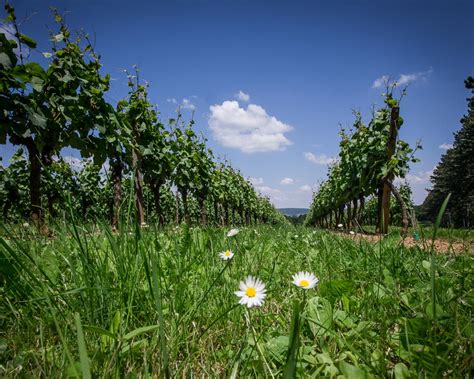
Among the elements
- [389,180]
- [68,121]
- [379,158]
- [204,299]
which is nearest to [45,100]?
[68,121]

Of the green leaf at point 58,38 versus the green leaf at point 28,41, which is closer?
the green leaf at point 28,41

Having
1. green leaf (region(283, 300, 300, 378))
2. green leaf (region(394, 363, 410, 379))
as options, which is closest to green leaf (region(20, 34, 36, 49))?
green leaf (region(283, 300, 300, 378))

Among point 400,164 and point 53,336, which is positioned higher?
point 400,164

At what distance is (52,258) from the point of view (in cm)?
165

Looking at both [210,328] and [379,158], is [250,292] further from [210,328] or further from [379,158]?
[379,158]

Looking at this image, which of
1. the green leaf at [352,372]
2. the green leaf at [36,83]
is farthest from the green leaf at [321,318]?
the green leaf at [36,83]

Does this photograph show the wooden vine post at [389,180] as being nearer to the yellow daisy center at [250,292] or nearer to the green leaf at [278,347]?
the green leaf at [278,347]

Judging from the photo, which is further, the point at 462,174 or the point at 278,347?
the point at 462,174

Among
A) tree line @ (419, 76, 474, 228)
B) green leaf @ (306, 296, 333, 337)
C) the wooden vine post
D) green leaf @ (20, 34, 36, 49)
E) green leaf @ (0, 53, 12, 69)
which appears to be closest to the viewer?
green leaf @ (306, 296, 333, 337)

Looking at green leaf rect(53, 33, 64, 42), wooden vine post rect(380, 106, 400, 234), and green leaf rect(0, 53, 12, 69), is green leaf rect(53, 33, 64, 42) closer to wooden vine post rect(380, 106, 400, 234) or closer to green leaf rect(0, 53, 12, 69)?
green leaf rect(0, 53, 12, 69)

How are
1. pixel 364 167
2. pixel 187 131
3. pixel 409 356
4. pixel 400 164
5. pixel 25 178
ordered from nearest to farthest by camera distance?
pixel 409 356 → pixel 400 164 → pixel 364 167 → pixel 187 131 → pixel 25 178

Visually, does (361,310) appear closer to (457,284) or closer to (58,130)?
(457,284)

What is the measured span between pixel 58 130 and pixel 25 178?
1776 cm

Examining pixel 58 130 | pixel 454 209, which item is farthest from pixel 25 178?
pixel 454 209
